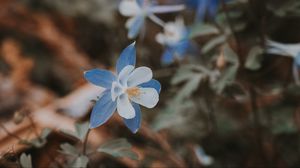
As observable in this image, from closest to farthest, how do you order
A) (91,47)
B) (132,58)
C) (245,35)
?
(132,58) → (245,35) → (91,47)

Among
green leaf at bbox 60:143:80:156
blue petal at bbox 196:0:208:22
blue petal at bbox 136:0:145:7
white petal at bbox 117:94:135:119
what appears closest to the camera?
white petal at bbox 117:94:135:119

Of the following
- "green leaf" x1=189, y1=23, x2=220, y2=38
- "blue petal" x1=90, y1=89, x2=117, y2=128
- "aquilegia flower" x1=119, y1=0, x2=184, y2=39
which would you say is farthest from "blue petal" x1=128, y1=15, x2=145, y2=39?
"blue petal" x1=90, y1=89, x2=117, y2=128

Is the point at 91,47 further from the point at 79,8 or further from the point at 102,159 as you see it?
the point at 102,159

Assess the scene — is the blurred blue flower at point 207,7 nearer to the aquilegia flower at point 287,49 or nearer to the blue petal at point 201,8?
the blue petal at point 201,8

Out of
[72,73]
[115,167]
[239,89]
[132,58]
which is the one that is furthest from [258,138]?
[72,73]

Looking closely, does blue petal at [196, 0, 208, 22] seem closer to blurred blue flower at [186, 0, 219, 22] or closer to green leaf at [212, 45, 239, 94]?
blurred blue flower at [186, 0, 219, 22]

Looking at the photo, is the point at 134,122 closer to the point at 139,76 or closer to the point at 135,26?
the point at 139,76
